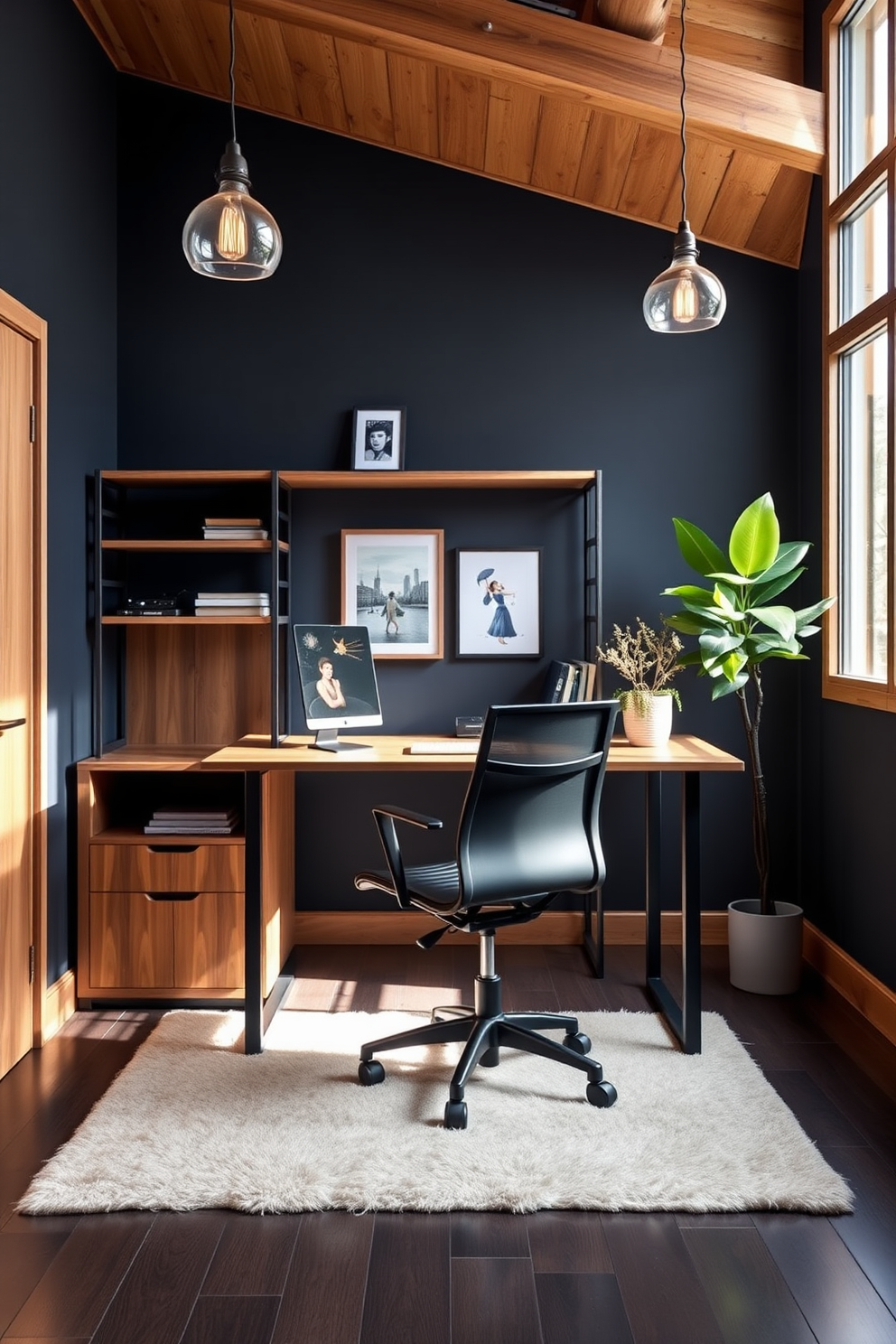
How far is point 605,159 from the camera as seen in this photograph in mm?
3738

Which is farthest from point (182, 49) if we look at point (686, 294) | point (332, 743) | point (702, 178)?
point (332, 743)

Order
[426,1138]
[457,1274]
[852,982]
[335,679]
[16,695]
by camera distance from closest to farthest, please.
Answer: [457,1274], [426,1138], [16,695], [852,982], [335,679]

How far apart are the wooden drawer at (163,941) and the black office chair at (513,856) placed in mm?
775

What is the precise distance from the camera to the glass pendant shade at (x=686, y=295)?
2680mm

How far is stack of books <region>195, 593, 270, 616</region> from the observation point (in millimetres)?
3660

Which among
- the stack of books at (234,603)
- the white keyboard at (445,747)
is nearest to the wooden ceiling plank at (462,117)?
the stack of books at (234,603)

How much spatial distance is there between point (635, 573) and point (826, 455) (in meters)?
0.81

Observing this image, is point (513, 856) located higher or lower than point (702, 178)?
lower

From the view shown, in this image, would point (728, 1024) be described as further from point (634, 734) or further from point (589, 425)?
point (589, 425)

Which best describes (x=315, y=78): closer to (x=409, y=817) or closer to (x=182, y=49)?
(x=182, y=49)

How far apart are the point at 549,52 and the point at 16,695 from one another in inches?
102

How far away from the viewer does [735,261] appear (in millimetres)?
3979

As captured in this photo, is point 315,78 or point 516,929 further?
point 516,929

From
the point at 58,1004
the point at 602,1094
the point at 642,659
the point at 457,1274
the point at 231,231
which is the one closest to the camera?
the point at 457,1274
